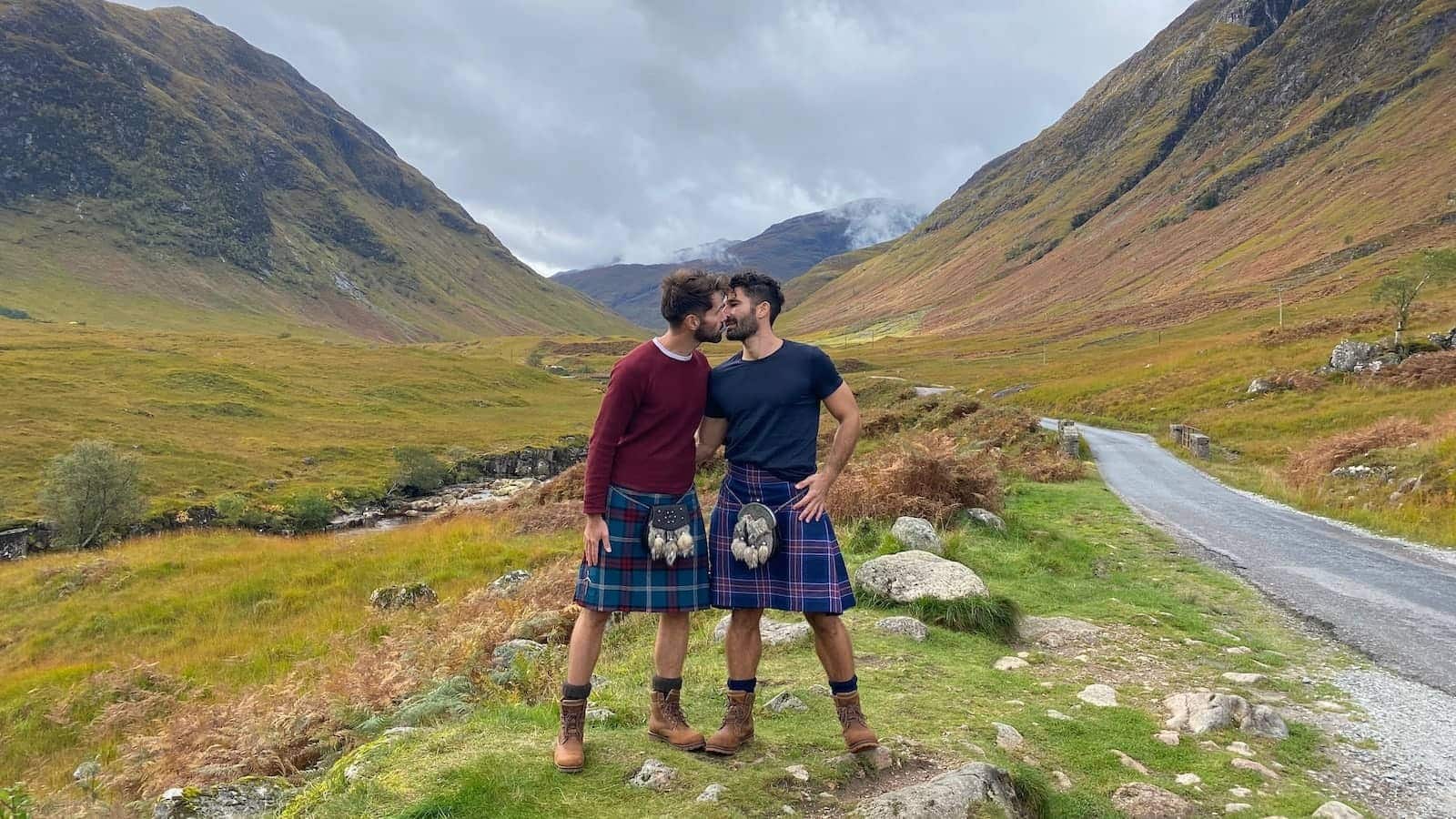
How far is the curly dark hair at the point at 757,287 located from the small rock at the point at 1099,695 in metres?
4.18

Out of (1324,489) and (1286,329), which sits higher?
(1286,329)

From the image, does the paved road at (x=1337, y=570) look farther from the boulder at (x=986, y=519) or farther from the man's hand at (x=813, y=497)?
the man's hand at (x=813, y=497)

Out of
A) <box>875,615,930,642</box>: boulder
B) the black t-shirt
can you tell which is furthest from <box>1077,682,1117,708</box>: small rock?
the black t-shirt

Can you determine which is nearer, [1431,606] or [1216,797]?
[1216,797]

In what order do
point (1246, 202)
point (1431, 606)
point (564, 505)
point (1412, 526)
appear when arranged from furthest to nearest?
point (1246, 202)
point (564, 505)
point (1412, 526)
point (1431, 606)

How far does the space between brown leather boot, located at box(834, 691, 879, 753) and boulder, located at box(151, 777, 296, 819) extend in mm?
4132

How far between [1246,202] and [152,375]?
166 metres

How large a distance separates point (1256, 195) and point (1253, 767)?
163 meters

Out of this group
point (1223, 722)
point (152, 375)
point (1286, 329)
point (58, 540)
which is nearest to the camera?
point (1223, 722)

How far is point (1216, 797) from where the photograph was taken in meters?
4.50

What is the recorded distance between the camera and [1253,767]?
480 centimetres

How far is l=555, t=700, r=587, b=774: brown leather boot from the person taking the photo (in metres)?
4.38

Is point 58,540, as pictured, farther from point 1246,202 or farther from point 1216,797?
point 1246,202

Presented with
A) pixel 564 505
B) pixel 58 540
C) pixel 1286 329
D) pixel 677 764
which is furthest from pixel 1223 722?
pixel 1286 329
